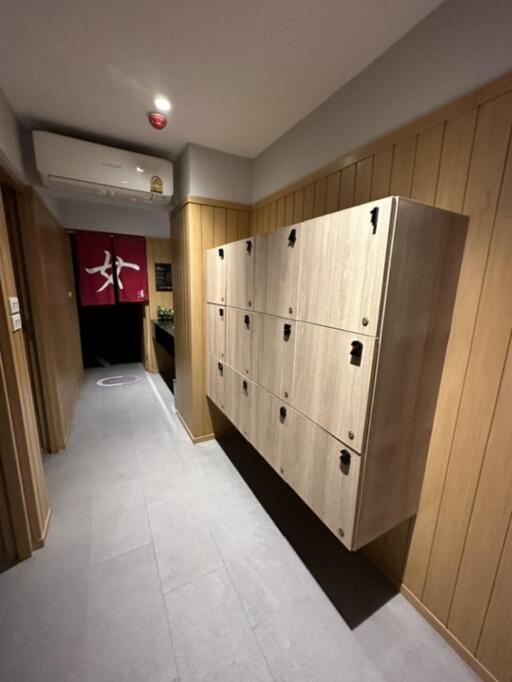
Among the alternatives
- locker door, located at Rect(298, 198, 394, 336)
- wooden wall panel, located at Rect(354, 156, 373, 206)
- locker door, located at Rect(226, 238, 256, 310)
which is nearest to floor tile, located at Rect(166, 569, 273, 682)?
locker door, located at Rect(298, 198, 394, 336)

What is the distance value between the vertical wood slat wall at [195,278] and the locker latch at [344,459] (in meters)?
1.73

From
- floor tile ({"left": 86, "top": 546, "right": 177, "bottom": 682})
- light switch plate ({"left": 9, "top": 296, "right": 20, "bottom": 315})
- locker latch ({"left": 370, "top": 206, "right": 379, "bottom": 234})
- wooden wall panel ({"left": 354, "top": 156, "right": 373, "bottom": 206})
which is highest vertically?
Answer: wooden wall panel ({"left": 354, "top": 156, "right": 373, "bottom": 206})

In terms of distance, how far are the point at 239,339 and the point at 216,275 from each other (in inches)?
23.8

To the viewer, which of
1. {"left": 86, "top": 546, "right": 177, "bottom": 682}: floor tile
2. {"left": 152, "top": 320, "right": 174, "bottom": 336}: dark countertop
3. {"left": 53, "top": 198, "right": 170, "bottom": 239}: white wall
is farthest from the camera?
{"left": 53, "top": 198, "right": 170, "bottom": 239}: white wall

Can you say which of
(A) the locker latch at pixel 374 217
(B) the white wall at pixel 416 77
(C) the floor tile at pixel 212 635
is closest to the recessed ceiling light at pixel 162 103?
(B) the white wall at pixel 416 77

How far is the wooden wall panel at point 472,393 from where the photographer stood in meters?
1.02

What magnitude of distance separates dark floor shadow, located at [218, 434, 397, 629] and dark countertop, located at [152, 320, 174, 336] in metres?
2.13

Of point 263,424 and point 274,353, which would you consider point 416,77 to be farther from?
point 263,424

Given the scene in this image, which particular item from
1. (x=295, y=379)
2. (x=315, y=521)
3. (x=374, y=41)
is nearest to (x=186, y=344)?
(x=295, y=379)

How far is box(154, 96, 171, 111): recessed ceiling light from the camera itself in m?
1.71

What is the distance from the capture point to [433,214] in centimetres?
100

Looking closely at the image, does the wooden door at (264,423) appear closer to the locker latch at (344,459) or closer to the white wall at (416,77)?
the locker latch at (344,459)

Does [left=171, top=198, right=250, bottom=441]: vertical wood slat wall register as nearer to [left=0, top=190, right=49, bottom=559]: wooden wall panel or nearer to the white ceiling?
the white ceiling

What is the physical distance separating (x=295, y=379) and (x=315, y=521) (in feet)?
3.71
